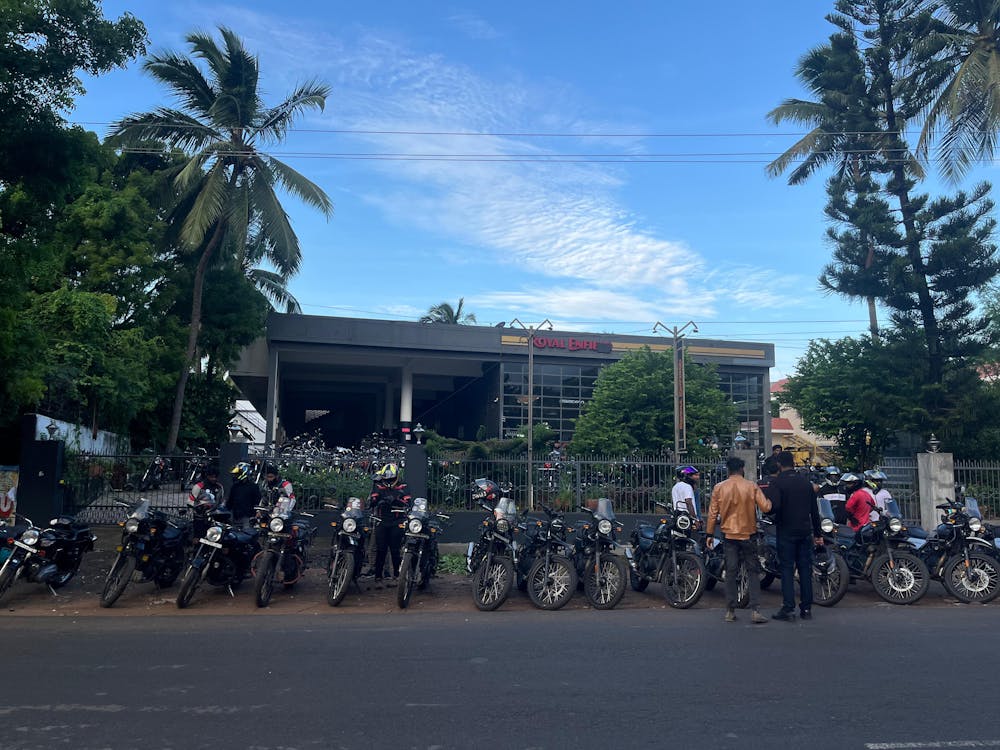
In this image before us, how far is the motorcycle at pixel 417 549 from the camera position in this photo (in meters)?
9.09

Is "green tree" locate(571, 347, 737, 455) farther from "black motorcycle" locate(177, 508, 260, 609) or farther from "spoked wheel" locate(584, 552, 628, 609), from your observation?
"black motorcycle" locate(177, 508, 260, 609)

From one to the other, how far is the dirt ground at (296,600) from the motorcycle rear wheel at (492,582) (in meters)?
0.24

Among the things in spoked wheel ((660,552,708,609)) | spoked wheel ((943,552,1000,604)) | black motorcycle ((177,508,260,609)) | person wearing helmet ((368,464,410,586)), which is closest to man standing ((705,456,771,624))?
spoked wheel ((660,552,708,609))

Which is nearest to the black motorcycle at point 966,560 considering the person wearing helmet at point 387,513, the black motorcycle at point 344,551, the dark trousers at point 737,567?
the dark trousers at point 737,567

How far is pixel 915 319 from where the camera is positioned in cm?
2200

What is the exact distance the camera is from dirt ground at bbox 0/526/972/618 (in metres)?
9.16

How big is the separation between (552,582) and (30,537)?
5944 millimetres

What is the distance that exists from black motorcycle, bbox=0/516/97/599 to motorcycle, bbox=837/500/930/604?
927 centimetres

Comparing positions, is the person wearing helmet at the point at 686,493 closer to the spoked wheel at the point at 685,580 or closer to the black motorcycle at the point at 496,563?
the spoked wheel at the point at 685,580

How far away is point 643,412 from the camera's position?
23.2 m

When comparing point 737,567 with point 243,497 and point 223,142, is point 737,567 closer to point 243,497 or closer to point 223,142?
point 243,497

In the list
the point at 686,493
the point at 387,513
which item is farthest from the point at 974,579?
the point at 387,513

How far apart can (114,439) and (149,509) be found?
11.1 m

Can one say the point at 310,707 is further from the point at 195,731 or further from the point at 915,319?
the point at 915,319
